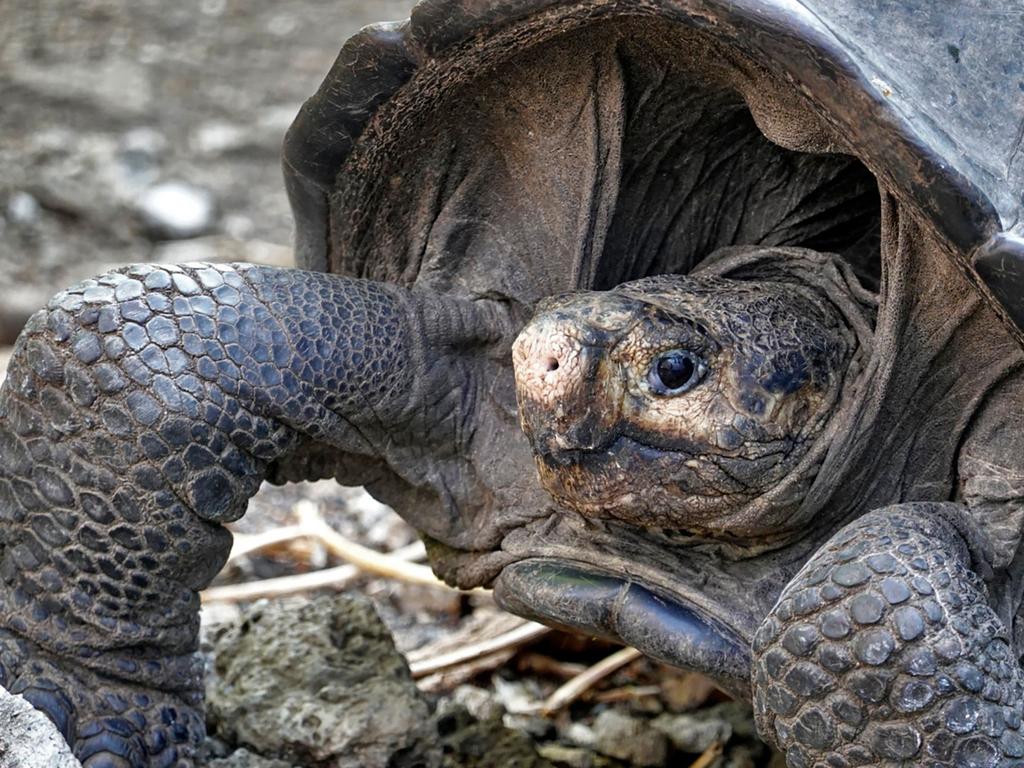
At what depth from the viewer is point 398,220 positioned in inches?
110

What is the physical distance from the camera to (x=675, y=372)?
226cm

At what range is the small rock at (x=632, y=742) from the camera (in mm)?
2967

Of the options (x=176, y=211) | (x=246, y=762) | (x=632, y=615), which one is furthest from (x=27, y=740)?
(x=176, y=211)

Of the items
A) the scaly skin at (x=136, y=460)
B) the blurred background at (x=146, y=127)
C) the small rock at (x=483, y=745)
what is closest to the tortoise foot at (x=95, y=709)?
the scaly skin at (x=136, y=460)

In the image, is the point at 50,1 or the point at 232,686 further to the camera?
the point at 50,1

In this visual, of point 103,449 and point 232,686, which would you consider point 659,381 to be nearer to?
point 103,449

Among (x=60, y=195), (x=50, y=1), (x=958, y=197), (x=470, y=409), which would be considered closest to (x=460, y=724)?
(x=470, y=409)

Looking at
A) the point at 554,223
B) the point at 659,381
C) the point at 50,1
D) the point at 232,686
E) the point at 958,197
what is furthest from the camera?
the point at 50,1

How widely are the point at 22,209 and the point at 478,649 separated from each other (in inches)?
140

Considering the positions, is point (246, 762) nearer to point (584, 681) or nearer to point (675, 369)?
point (584, 681)

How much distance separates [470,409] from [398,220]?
0.37m

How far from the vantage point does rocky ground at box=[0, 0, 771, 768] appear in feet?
9.17

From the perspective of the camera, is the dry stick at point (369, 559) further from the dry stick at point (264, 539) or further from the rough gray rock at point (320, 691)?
the rough gray rock at point (320, 691)

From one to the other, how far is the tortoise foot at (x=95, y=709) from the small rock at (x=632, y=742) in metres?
0.90
